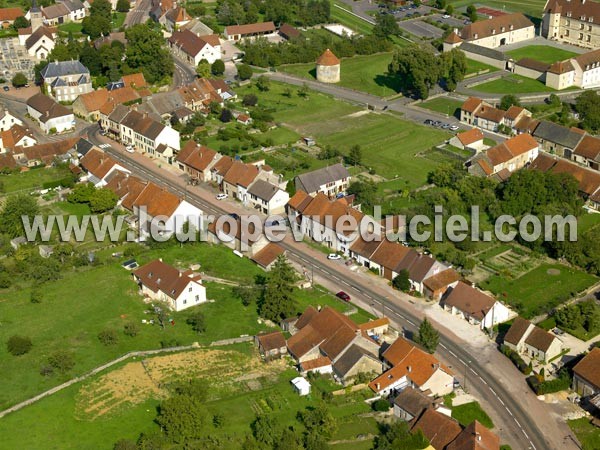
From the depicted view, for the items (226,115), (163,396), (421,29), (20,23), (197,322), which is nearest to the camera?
(163,396)

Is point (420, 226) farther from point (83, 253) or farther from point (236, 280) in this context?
point (83, 253)

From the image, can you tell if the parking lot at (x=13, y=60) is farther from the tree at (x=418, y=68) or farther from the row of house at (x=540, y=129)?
the row of house at (x=540, y=129)

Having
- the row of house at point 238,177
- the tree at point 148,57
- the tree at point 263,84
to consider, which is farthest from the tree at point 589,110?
the tree at point 148,57

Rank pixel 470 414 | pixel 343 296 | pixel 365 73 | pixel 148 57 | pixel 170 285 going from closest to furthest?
pixel 470 414 < pixel 170 285 < pixel 343 296 < pixel 148 57 < pixel 365 73

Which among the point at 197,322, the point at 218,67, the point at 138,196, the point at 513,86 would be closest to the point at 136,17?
the point at 218,67

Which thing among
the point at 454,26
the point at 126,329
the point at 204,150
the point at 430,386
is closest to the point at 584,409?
the point at 430,386

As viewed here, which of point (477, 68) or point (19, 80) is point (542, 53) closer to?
point (477, 68)

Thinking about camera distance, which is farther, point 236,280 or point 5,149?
point 5,149
